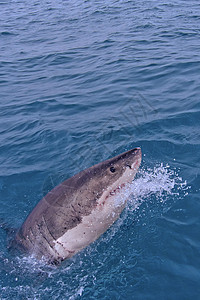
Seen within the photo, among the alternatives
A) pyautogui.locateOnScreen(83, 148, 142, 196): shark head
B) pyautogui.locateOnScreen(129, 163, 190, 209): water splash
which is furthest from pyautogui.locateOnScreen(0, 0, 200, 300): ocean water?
pyautogui.locateOnScreen(83, 148, 142, 196): shark head

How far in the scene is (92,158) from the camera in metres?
7.55

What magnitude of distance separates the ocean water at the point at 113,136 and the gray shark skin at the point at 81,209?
26 centimetres

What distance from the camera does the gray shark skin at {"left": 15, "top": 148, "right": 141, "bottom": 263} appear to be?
4.94 metres

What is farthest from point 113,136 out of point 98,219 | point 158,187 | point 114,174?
point 98,219

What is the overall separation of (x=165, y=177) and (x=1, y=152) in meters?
4.08

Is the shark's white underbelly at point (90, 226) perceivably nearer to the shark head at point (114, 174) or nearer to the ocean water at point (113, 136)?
the shark head at point (114, 174)

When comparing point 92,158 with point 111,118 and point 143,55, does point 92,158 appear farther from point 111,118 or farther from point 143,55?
point 143,55

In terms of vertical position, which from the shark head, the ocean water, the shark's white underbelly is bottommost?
the ocean water

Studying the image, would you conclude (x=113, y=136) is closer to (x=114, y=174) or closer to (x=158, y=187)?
(x=158, y=187)

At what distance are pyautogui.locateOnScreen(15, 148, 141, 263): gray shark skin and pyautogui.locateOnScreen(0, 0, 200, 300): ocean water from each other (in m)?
0.26

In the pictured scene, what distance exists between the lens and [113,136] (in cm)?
834

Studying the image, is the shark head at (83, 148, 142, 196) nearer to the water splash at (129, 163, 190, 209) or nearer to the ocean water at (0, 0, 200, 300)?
the ocean water at (0, 0, 200, 300)

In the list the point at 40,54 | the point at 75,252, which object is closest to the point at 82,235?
the point at 75,252

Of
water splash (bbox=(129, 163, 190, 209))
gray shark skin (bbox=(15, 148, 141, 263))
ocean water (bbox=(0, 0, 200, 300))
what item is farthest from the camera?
water splash (bbox=(129, 163, 190, 209))
